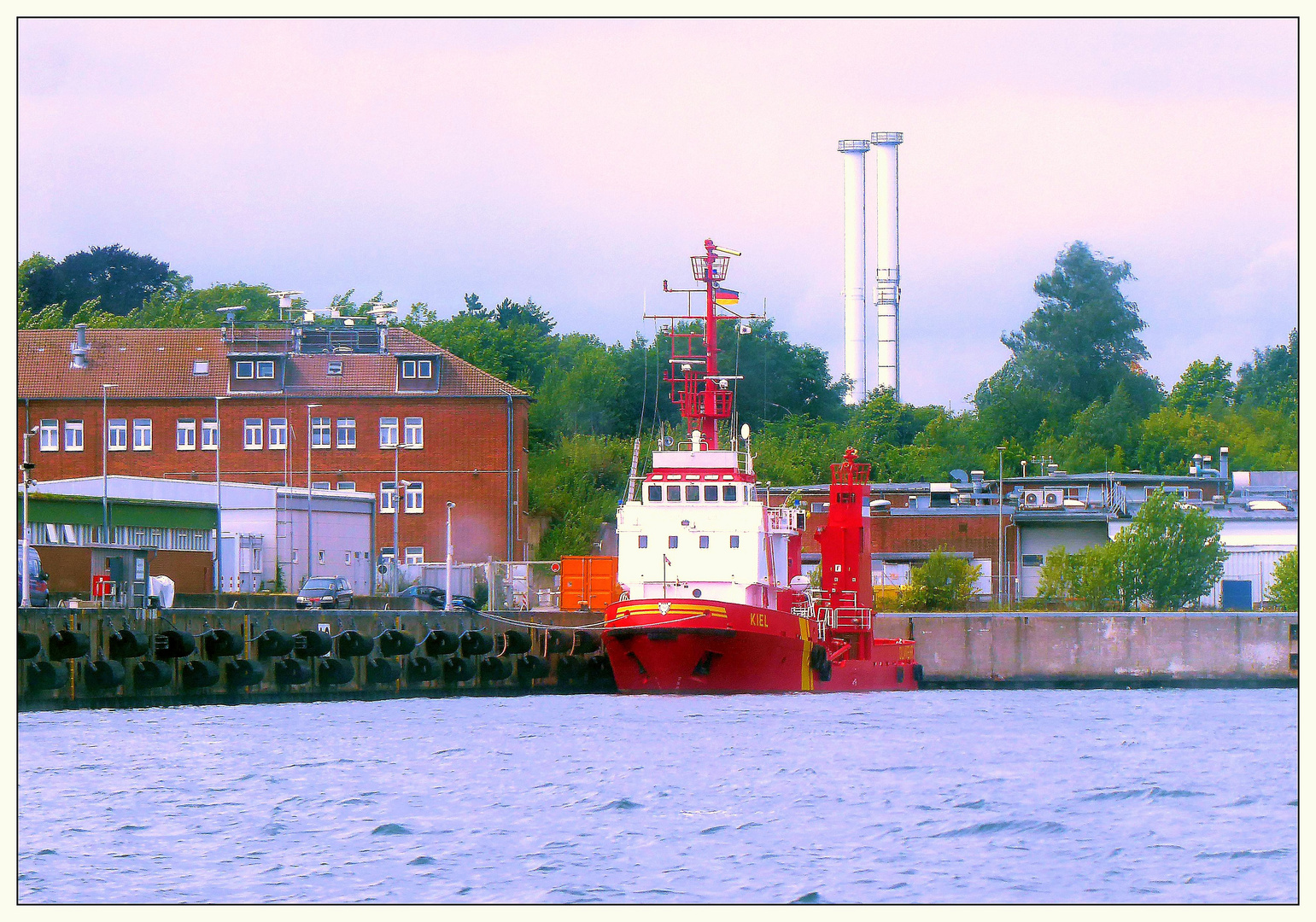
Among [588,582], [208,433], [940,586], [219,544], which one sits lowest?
[940,586]

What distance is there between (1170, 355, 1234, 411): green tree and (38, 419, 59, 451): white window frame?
210ft

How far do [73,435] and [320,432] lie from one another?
9.56 m

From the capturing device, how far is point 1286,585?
6819cm

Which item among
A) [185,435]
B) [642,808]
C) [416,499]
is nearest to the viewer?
[642,808]

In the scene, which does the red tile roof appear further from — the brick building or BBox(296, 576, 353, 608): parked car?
BBox(296, 576, 353, 608): parked car

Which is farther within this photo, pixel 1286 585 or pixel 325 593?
pixel 1286 585

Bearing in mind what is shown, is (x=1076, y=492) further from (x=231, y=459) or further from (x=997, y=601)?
(x=231, y=459)

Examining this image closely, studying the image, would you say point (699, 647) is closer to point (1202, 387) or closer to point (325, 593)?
point (325, 593)

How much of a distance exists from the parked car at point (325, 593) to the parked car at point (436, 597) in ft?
6.15

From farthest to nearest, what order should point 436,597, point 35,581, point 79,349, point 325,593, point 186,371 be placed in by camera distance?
point 79,349 < point 186,371 < point 436,597 < point 325,593 < point 35,581

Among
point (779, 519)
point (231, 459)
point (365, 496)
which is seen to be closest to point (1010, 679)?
point (779, 519)

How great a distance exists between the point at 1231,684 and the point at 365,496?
99.3 ft

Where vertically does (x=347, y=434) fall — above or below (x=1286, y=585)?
above

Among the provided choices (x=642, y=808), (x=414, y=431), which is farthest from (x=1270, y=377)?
(x=642, y=808)
